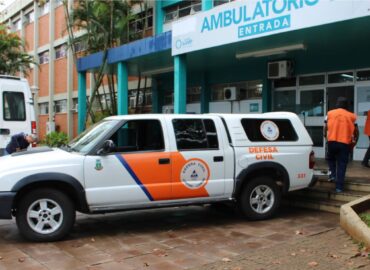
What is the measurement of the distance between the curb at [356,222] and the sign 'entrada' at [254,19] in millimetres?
3850

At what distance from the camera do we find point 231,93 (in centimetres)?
1695

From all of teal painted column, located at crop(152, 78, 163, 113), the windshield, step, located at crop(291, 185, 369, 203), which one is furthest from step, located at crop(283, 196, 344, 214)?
teal painted column, located at crop(152, 78, 163, 113)

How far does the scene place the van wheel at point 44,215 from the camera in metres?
6.55

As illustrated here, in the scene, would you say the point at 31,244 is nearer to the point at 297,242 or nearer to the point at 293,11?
the point at 297,242

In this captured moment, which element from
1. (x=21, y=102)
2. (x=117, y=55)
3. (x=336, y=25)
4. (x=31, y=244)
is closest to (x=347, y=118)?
(x=336, y=25)

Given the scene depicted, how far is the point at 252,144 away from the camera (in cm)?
795

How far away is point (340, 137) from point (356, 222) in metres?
2.48

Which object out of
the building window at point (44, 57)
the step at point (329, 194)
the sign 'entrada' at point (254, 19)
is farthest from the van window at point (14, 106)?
the building window at point (44, 57)

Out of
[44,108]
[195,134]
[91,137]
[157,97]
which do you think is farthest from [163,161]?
[44,108]

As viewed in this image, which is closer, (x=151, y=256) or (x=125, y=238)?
(x=151, y=256)

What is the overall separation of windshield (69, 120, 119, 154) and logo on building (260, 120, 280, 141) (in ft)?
8.19

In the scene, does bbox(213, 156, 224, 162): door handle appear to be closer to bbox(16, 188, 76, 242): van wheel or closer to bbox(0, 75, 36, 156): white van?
bbox(16, 188, 76, 242): van wheel

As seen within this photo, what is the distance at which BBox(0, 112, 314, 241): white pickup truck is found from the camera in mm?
6613

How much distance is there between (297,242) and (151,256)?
1.94 metres
